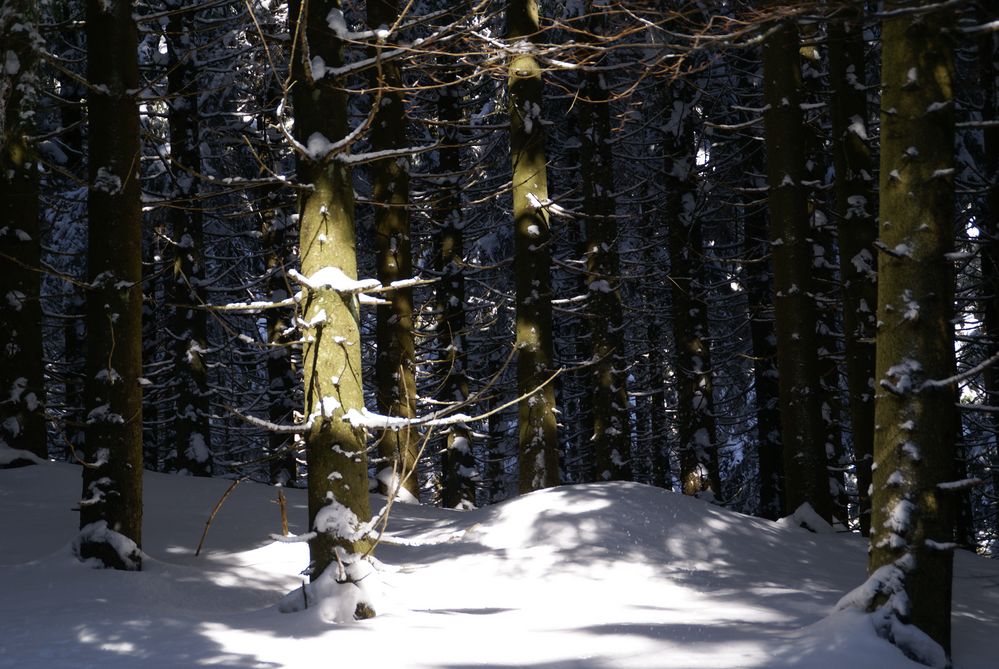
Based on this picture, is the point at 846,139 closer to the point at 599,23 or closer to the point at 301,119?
the point at 599,23

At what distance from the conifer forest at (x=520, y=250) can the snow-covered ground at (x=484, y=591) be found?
414mm

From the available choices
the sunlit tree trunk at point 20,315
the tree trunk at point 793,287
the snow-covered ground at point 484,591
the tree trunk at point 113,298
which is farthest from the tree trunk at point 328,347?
the tree trunk at point 793,287

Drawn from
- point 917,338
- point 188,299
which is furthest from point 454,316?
point 917,338

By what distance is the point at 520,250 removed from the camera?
1048 cm

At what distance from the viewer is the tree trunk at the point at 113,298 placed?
248 inches

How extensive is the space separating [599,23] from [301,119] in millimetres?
9479

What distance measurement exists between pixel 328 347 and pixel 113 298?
2156 millimetres

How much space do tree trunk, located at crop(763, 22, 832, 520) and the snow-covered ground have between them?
0.75m

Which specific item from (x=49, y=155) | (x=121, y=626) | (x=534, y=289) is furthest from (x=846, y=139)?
(x=49, y=155)

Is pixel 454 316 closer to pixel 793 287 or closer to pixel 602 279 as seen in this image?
pixel 602 279

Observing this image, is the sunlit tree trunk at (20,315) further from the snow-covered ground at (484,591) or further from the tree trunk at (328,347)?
the tree trunk at (328,347)

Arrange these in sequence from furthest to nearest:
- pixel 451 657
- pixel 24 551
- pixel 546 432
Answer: pixel 546 432
pixel 24 551
pixel 451 657

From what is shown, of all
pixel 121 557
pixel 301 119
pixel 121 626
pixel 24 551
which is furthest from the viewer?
pixel 24 551

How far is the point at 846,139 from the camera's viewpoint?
10.7 m
